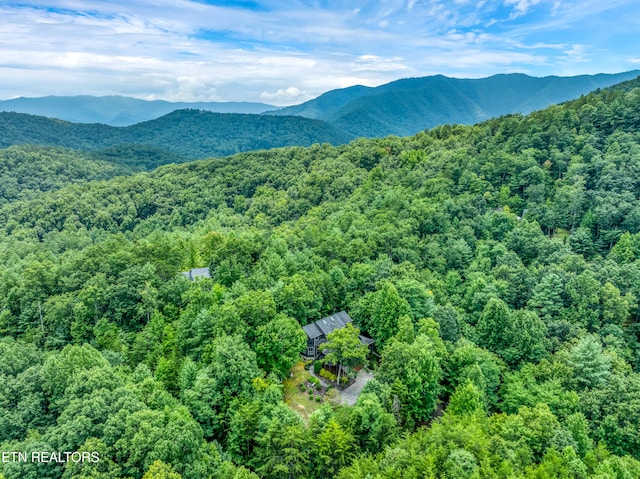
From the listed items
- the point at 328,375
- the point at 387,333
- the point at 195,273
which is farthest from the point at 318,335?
the point at 195,273

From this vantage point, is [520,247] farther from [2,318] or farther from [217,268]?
[2,318]

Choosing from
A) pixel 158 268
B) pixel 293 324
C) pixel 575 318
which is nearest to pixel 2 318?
pixel 158 268

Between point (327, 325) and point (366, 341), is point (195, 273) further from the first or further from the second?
point (366, 341)

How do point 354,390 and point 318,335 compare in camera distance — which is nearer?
point 354,390

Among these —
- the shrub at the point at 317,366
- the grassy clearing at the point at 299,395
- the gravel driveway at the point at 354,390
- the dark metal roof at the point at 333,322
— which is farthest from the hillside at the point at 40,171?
the gravel driveway at the point at 354,390

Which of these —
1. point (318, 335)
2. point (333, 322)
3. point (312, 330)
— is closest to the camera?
point (318, 335)

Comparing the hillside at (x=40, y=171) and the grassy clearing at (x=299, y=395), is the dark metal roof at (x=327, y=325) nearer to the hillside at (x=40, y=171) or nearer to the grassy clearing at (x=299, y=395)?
the grassy clearing at (x=299, y=395)

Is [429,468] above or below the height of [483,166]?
below

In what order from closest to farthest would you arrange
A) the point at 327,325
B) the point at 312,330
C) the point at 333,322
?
the point at 312,330 < the point at 327,325 < the point at 333,322
